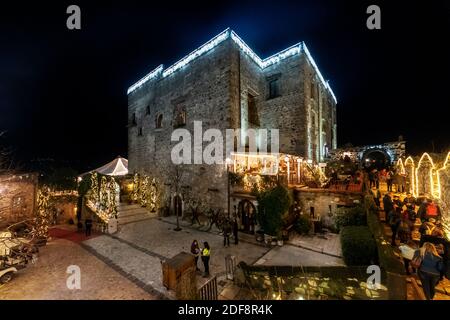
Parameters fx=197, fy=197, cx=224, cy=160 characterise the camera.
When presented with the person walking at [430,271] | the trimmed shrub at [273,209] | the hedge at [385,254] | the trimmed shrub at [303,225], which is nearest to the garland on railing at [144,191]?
the trimmed shrub at [273,209]

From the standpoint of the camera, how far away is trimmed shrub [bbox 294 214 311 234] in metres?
11.6

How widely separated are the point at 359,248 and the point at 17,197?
70.4ft

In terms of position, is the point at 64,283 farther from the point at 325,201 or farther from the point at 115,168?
the point at 325,201

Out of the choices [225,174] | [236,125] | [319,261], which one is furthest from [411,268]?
[236,125]

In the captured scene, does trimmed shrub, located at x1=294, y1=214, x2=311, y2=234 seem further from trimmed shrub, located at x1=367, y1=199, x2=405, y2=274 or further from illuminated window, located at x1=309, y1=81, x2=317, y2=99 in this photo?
illuminated window, located at x1=309, y1=81, x2=317, y2=99

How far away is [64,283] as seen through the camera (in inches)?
280

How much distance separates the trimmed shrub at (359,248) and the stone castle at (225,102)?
7.81 meters

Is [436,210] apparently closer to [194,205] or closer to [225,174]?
[225,174]

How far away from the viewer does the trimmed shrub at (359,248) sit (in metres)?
6.73

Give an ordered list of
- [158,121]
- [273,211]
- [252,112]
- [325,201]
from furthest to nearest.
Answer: [158,121], [252,112], [325,201], [273,211]

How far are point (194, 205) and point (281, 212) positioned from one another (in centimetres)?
758

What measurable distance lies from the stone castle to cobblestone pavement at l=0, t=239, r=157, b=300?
7.68 m

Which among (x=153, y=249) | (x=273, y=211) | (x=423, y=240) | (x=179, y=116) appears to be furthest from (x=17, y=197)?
(x=423, y=240)

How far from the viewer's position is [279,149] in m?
17.9
